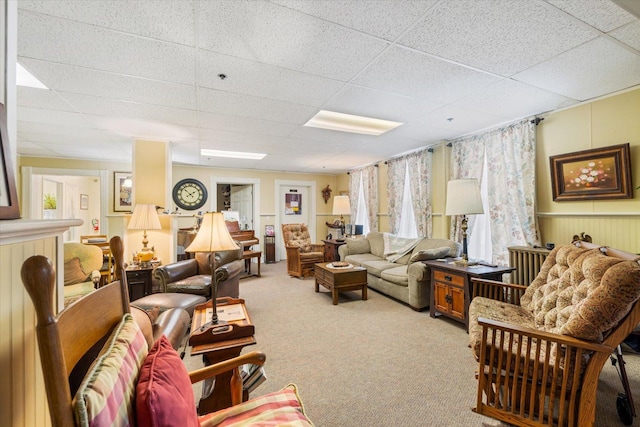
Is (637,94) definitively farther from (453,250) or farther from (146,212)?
(146,212)

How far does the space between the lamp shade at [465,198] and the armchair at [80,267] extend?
3.94m

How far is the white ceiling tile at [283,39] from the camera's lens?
59.6 inches

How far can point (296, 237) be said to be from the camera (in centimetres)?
567

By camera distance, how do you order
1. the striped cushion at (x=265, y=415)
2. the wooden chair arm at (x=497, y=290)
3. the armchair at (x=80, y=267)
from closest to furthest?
the striped cushion at (x=265, y=415) → the wooden chair arm at (x=497, y=290) → the armchair at (x=80, y=267)

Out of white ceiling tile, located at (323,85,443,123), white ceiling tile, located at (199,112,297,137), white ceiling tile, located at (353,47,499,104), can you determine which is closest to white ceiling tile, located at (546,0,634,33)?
white ceiling tile, located at (353,47,499,104)

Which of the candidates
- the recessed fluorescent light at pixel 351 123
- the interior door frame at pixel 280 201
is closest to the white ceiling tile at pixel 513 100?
the recessed fluorescent light at pixel 351 123

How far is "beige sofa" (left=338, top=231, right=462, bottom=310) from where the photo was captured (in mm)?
3369

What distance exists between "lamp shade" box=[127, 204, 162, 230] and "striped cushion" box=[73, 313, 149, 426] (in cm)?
282

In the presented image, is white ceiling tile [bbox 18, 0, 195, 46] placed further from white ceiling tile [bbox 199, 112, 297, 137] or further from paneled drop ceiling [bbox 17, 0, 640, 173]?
white ceiling tile [bbox 199, 112, 297, 137]

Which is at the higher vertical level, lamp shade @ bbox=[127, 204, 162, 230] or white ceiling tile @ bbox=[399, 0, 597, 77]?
white ceiling tile @ bbox=[399, 0, 597, 77]

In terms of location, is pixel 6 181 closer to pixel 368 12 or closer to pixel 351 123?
pixel 368 12

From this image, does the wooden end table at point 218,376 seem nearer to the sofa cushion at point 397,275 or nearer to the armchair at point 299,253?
the sofa cushion at point 397,275

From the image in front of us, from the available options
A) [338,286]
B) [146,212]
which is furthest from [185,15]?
[338,286]

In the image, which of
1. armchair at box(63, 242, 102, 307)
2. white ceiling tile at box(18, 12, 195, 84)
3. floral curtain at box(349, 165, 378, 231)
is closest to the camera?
white ceiling tile at box(18, 12, 195, 84)
